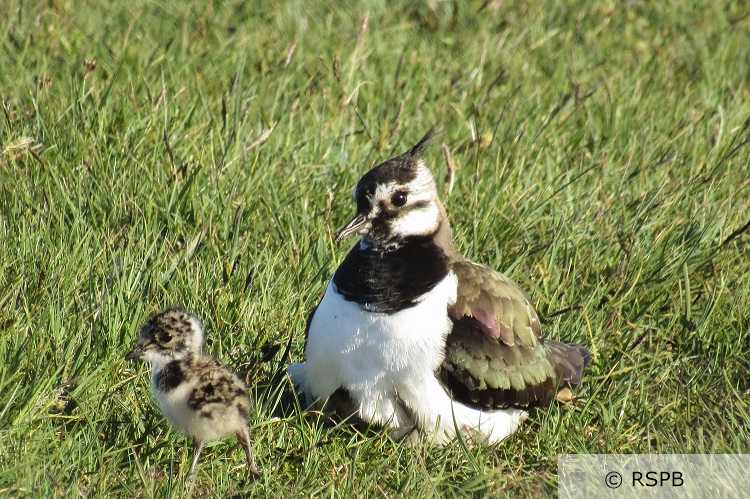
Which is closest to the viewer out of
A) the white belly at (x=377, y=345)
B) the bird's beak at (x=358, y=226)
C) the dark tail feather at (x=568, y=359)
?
the white belly at (x=377, y=345)

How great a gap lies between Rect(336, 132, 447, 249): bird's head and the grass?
2.41 feet

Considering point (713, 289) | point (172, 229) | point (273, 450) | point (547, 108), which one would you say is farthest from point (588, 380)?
point (547, 108)

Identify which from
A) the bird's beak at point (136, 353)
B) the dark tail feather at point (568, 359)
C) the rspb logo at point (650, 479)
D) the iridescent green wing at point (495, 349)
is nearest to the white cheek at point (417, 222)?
the iridescent green wing at point (495, 349)

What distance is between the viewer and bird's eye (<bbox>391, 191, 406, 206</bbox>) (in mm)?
4707

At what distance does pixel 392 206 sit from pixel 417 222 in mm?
141

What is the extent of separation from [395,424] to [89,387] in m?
1.31

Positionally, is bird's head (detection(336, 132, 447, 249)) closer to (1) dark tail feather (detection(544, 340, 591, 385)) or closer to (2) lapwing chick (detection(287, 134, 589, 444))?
(2) lapwing chick (detection(287, 134, 589, 444))

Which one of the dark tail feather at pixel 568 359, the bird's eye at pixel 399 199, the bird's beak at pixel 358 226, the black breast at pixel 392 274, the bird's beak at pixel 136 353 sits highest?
the bird's eye at pixel 399 199

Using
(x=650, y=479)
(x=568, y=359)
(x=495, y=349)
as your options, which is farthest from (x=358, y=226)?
(x=650, y=479)

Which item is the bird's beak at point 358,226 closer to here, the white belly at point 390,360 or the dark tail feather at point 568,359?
the white belly at point 390,360

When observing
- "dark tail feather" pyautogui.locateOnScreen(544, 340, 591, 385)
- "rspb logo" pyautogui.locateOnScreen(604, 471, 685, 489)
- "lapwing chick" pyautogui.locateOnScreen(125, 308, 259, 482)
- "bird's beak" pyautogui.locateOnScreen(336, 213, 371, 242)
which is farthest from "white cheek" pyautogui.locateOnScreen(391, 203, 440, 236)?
"rspb logo" pyautogui.locateOnScreen(604, 471, 685, 489)

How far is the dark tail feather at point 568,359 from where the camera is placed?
4.93 m

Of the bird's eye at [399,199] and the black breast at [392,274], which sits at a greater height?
the bird's eye at [399,199]

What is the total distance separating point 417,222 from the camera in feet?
15.6
